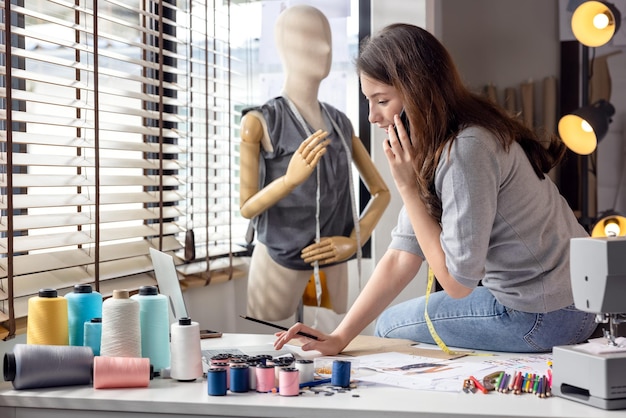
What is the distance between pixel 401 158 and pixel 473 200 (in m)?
0.23

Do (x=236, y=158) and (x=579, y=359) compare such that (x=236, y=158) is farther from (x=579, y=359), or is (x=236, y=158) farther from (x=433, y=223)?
(x=579, y=359)

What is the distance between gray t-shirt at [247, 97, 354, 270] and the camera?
2.98 m

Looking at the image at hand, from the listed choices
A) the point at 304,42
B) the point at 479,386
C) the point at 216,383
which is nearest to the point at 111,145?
the point at 304,42

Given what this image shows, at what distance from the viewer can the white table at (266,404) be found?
56.8 inches

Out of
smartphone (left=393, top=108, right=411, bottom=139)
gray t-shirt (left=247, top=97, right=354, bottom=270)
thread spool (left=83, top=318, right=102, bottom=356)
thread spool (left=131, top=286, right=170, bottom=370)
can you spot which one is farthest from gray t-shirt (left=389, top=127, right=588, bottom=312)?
gray t-shirt (left=247, top=97, right=354, bottom=270)

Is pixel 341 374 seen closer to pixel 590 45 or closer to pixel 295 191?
pixel 295 191

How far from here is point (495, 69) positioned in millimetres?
4180

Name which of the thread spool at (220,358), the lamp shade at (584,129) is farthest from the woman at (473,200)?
the lamp shade at (584,129)

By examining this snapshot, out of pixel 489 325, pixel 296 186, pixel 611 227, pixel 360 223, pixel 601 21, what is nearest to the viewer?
pixel 489 325

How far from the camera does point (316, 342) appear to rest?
6.34 ft

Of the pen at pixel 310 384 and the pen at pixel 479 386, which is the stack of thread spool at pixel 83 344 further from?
the pen at pixel 479 386

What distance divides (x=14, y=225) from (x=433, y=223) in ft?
3.57

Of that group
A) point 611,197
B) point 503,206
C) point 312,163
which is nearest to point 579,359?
point 503,206

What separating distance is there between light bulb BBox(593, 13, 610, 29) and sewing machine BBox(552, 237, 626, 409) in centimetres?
221
